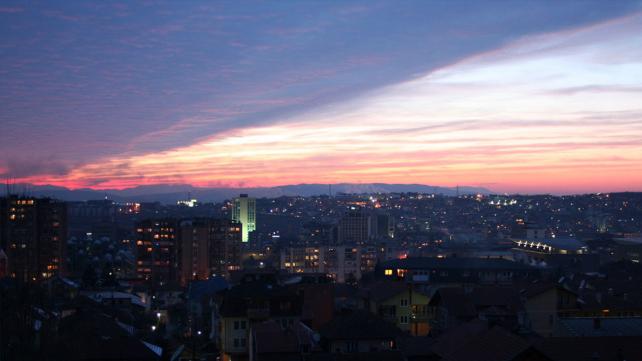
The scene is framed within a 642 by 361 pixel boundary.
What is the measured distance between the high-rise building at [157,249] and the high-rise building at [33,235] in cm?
991

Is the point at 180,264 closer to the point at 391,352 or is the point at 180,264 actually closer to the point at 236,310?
the point at 236,310

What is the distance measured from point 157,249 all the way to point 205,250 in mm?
6631

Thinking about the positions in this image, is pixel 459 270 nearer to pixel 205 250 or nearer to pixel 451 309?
pixel 451 309

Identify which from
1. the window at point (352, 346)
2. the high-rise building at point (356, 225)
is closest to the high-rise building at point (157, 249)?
the high-rise building at point (356, 225)

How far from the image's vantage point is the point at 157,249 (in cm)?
9925

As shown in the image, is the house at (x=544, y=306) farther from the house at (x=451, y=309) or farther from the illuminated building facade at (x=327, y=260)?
the illuminated building facade at (x=327, y=260)

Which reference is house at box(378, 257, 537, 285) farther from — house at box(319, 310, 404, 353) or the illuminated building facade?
the illuminated building facade

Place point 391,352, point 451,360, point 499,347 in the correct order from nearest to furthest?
point 499,347
point 451,360
point 391,352

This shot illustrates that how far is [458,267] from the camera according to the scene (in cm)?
5884

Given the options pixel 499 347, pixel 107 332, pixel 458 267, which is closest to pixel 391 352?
pixel 499 347

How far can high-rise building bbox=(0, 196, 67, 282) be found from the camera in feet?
299

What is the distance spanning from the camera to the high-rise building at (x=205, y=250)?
97.1 m

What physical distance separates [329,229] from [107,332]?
124 meters

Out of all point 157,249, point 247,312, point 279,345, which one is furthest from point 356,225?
point 279,345
